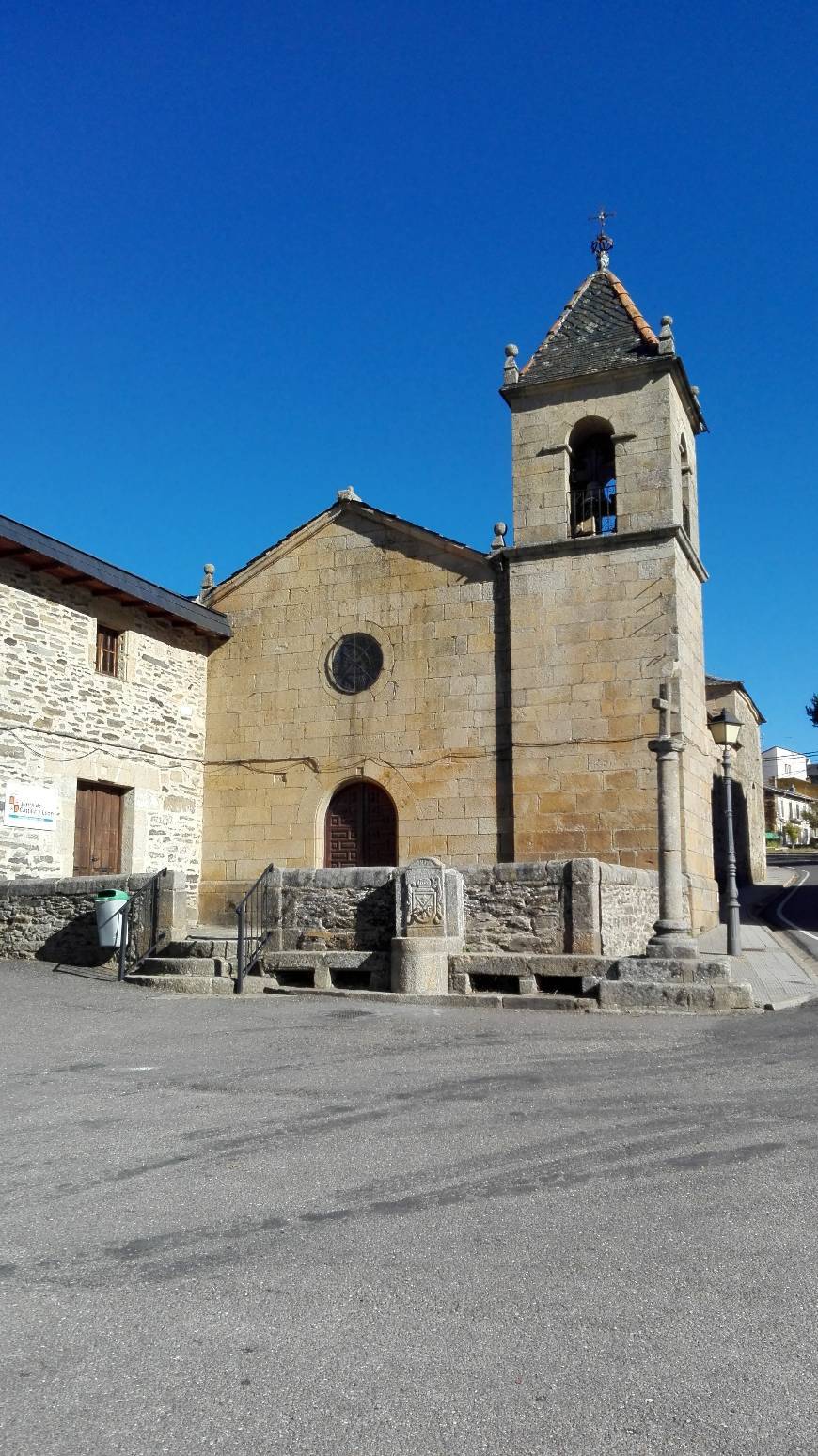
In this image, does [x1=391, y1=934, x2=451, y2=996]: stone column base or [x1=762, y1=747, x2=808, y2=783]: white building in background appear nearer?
[x1=391, y1=934, x2=451, y2=996]: stone column base

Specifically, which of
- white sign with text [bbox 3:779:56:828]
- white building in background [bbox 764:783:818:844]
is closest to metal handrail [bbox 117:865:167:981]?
white sign with text [bbox 3:779:56:828]

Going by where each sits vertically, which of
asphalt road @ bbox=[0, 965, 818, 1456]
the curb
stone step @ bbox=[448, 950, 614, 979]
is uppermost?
stone step @ bbox=[448, 950, 614, 979]

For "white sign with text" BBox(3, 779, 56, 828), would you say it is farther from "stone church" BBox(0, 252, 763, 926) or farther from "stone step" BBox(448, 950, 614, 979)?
"stone step" BBox(448, 950, 614, 979)

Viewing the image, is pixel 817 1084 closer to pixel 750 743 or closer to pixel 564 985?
pixel 564 985

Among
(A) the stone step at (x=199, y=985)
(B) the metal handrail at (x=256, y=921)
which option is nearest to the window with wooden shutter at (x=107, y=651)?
(B) the metal handrail at (x=256, y=921)

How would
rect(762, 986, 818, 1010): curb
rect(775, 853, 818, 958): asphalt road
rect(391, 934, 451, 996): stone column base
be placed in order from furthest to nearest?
rect(775, 853, 818, 958): asphalt road < rect(391, 934, 451, 996): stone column base < rect(762, 986, 818, 1010): curb

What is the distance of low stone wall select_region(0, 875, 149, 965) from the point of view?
46.5 feet

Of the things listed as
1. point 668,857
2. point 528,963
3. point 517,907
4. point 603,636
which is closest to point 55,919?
point 517,907

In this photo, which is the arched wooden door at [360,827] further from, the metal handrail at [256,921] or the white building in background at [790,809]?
the white building in background at [790,809]

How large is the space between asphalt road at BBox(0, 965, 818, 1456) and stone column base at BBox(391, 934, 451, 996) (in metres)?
4.40

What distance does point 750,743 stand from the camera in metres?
37.5

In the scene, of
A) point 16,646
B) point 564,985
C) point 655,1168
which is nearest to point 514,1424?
point 655,1168

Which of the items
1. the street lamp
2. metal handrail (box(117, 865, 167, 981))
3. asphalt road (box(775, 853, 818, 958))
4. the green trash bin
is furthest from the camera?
asphalt road (box(775, 853, 818, 958))

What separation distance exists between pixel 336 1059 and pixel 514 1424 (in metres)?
5.21
